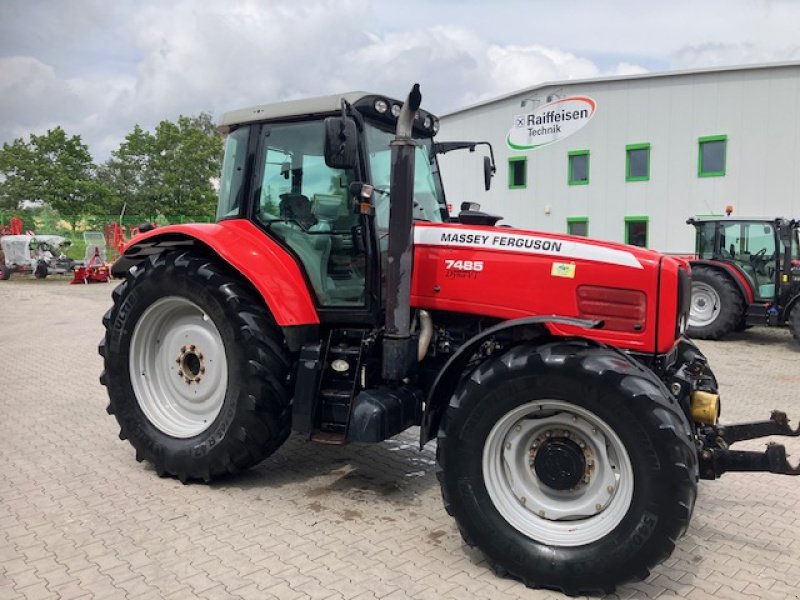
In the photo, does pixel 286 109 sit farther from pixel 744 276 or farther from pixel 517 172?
pixel 517 172

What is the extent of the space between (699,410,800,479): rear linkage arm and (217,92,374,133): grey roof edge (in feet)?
8.88

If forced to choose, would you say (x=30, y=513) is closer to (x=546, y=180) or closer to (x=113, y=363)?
(x=113, y=363)

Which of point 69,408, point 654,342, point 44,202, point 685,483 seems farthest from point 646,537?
point 44,202

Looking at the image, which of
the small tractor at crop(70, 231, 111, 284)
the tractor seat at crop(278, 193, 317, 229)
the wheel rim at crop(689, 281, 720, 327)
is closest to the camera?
the tractor seat at crop(278, 193, 317, 229)

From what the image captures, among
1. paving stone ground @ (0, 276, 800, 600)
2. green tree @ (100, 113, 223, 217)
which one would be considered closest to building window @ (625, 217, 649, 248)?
paving stone ground @ (0, 276, 800, 600)

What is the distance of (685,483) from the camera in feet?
9.63

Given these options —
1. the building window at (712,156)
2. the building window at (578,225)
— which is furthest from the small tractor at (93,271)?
the building window at (712,156)

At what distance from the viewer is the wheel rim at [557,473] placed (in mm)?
3184

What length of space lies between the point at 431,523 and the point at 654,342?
1584mm

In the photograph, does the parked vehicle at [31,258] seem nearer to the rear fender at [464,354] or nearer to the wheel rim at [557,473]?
the rear fender at [464,354]

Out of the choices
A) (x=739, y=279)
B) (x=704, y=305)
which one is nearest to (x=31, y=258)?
(x=704, y=305)

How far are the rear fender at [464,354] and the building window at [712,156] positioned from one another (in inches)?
673

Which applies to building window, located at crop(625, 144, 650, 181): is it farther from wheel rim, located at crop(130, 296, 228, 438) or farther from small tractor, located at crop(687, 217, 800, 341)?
wheel rim, located at crop(130, 296, 228, 438)

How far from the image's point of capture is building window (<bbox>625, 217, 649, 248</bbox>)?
19828mm
